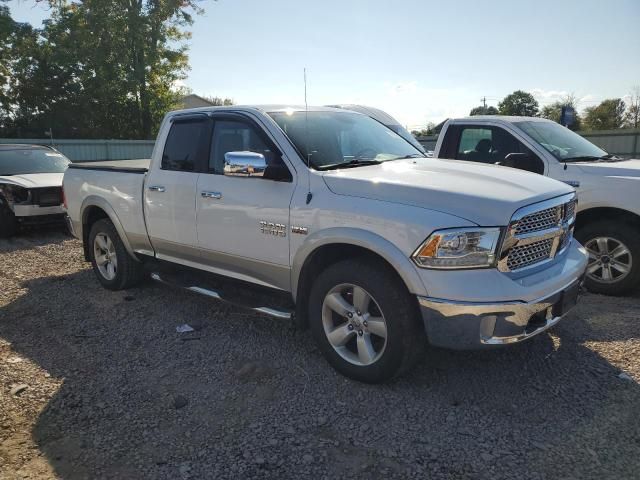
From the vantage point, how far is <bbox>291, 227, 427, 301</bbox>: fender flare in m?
3.02

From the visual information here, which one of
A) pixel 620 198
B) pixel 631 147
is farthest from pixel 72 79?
pixel 620 198

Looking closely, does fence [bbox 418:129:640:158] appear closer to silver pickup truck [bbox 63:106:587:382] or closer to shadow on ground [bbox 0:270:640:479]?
silver pickup truck [bbox 63:106:587:382]

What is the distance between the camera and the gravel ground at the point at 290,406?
8.73 ft

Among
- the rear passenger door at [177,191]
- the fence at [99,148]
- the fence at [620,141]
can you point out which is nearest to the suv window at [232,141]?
the rear passenger door at [177,191]

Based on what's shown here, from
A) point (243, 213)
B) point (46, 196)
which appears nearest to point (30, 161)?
point (46, 196)

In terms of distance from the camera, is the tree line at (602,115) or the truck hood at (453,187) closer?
the truck hood at (453,187)

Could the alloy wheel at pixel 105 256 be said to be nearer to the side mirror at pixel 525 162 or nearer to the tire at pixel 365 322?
the tire at pixel 365 322

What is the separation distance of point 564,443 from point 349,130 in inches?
112

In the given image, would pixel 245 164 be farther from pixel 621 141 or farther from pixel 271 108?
pixel 621 141

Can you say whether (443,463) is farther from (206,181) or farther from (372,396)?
(206,181)

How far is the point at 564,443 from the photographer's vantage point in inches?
109

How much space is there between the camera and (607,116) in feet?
157

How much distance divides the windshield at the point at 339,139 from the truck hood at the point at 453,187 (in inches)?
9.7

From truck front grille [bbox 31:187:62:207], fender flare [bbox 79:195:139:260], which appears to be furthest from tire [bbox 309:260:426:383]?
→ truck front grille [bbox 31:187:62:207]
